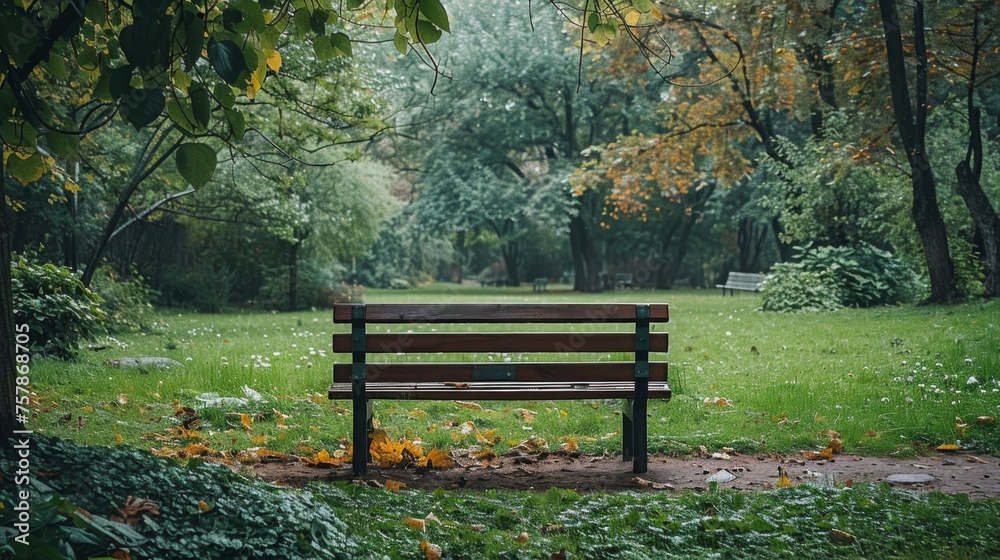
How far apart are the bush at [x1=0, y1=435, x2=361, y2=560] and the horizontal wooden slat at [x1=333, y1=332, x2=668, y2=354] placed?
→ 5.33 feet

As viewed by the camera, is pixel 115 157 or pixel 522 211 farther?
pixel 522 211

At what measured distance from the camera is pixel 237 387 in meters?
8.38

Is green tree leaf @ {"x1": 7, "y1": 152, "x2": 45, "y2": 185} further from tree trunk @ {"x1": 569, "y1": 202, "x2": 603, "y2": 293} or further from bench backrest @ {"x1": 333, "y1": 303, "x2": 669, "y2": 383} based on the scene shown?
tree trunk @ {"x1": 569, "y1": 202, "x2": 603, "y2": 293}

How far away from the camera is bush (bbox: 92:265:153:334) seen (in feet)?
49.3

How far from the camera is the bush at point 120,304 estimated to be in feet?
49.3

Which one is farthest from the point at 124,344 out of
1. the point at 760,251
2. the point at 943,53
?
the point at 760,251

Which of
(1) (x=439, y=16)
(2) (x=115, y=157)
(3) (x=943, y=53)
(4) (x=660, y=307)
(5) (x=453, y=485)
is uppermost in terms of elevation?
(3) (x=943, y=53)

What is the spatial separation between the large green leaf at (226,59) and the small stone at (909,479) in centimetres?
444

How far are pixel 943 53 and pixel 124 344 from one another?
14.7 meters

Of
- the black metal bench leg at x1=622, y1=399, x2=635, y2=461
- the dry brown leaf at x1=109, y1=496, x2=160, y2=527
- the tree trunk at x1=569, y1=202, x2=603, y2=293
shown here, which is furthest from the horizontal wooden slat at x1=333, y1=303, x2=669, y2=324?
the tree trunk at x1=569, y1=202, x2=603, y2=293

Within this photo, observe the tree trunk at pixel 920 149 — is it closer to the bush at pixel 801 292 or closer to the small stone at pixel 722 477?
the bush at pixel 801 292

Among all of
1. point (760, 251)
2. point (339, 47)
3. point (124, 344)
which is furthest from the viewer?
point (760, 251)

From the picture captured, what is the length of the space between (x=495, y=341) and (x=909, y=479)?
8.72ft

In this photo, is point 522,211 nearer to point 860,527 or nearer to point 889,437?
point 889,437
